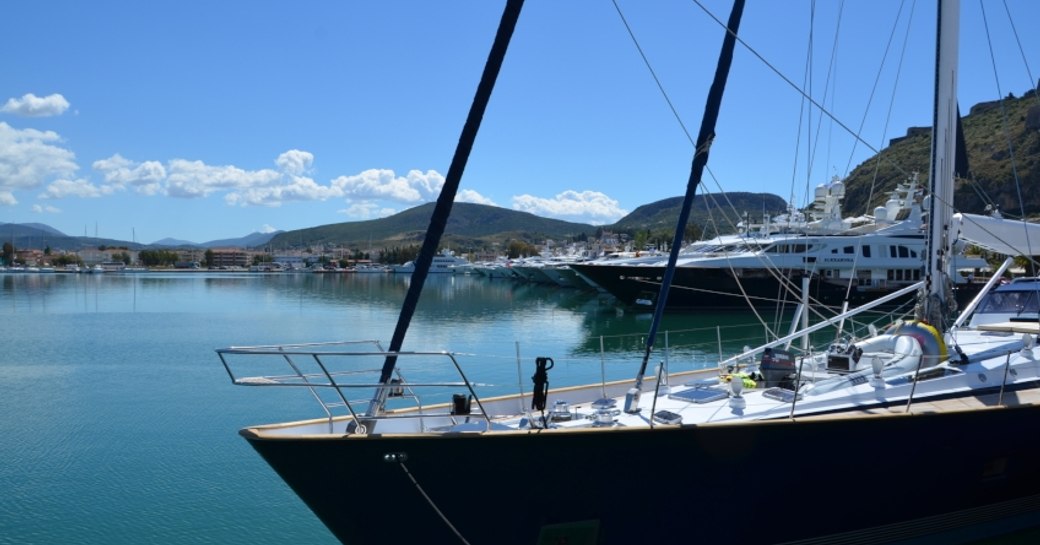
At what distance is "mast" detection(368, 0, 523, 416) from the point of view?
7.62 meters

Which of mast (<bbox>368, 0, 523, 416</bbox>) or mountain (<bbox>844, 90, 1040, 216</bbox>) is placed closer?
mast (<bbox>368, 0, 523, 416</bbox>)

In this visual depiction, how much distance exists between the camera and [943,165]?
10.7 m

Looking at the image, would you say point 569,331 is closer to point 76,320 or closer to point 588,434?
point 76,320

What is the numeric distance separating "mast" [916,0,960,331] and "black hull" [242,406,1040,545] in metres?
2.15

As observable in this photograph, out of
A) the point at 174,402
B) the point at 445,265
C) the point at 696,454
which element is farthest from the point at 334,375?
the point at 445,265

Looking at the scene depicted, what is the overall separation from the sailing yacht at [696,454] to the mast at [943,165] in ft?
1.37

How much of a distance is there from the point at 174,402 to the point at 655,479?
16448mm

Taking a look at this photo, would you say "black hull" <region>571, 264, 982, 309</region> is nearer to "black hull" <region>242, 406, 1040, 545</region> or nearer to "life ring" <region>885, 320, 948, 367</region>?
"life ring" <region>885, 320, 948, 367</region>

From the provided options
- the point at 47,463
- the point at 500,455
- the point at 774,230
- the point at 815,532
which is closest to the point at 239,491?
the point at 47,463

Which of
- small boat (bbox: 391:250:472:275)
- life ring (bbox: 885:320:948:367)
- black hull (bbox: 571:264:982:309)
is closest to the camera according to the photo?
life ring (bbox: 885:320:948:367)

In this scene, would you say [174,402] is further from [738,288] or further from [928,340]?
[738,288]

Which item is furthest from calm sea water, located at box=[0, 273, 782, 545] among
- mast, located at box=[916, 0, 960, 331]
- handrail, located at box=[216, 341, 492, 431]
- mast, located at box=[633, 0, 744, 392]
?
mast, located at box=[916, 0, 960, 331]

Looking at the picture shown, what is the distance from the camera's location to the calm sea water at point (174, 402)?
38.2 ft

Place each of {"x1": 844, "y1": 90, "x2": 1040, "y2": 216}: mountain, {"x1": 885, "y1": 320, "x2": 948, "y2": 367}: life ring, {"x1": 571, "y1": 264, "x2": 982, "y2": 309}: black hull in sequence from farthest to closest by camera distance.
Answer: {"x1": 844, "y1": 90, "x2": 1040, "y2": 216}: mountain, {"x1": 571, "y1": 264, "x2": 982, "y2": 309}: black hull, {"x1": 885, "y1": 320, "x2": 948, "y2": 367}: life ring
